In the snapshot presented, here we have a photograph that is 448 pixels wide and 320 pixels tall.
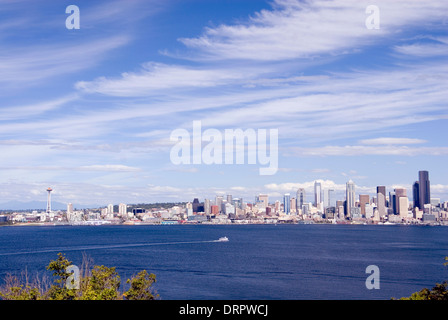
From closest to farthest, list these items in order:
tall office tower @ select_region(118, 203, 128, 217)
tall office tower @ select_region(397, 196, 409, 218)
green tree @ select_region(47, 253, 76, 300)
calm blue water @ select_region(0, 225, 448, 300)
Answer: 1. green tree @ select_region(47, 253, 76, 300)
2. calm blue water @ select_region(0, 225, 448, 300)
3. tall office tower @ select_region(397, 196, 409, 218)
4. tall office tower @ select_region(118, 203, 128, 217)

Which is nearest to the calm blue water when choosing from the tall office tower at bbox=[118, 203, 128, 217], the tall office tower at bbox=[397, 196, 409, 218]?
the tall office tower at bbox=[397, 196, 409, 218]

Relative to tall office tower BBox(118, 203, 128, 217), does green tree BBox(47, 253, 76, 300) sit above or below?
above

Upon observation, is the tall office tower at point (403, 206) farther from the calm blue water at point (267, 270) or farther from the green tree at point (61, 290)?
the green tree at point (61, 290)

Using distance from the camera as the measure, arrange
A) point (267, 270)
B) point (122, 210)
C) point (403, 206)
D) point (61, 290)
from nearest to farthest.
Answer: point (61, 290)
point (267, 270)
point (403, 206)
point (122, 210)

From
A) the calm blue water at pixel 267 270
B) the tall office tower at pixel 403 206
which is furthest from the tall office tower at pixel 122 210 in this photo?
the calm blue water at pixel 267 270

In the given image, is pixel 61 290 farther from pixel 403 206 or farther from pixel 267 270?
pixel 403 206

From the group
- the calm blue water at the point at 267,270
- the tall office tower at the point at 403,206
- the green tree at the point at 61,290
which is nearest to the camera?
the green tree at the point at 61,290

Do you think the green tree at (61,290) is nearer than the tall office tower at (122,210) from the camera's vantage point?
Yes

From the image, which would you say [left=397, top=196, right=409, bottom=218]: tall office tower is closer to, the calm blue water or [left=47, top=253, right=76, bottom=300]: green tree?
the calm blue water

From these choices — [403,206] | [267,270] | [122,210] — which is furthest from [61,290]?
[122,210]

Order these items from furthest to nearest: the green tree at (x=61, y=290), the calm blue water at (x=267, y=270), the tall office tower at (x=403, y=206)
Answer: the tall office tower at (x=403, y=206) < the calm blue water at (x=267, y=270) < the green tree at (x=61, y=290)

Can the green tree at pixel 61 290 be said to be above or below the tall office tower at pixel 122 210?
above
